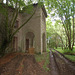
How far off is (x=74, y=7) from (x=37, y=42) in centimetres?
820

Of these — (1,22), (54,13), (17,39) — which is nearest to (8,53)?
(17,39)

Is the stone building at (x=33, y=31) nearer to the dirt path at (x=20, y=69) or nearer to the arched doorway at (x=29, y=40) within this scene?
the arched doorway at (x=29, y=40)

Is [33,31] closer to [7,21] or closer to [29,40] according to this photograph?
[7,21]

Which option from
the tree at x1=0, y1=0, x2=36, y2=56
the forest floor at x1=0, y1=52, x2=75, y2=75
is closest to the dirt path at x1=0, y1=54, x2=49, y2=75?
the forest floor at x1=0, y1=52, x2=75, y2=75

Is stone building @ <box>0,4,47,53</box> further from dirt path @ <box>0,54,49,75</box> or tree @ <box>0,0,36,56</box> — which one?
dirt path @ <box>0,54,49,75</box>

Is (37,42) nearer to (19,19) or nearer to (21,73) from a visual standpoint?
(19,19)

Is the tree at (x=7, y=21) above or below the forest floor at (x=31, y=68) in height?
above

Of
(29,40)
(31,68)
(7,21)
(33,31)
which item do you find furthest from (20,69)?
(29,40)

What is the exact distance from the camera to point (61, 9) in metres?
10.6

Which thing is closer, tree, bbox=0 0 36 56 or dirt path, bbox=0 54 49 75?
dirt path, bbox=0 54 49 75

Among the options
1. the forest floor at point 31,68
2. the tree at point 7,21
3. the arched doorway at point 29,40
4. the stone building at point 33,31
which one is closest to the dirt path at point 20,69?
the forest floor at point 31,68

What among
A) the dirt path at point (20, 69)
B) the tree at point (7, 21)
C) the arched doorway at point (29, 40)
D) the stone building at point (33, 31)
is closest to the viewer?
the dirt path at point (20, 69)

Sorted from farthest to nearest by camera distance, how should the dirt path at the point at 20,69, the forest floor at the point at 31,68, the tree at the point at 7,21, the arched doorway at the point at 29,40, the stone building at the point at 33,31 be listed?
the arched doorway at the point at 29,40
the stone building at the point at 33,31
the tree at the point at 7,21
the forest floor at the point at 31,68
the dirt path at the point at 20,69

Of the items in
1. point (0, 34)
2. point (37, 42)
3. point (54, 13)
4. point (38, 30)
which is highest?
point (54, 13)
